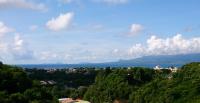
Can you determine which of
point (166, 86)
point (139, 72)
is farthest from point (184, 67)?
point (139, 72)

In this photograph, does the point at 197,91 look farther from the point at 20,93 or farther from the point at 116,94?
the point at 20,93

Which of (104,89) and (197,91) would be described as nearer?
(197,91)

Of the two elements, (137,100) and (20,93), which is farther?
(137,100)

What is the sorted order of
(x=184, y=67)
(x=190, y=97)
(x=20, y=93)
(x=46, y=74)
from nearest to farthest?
(x=20, y=93) < (x=190, y=97) < (x=184, y=67) < (x=46, y=74)

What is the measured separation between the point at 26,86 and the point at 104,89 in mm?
47047

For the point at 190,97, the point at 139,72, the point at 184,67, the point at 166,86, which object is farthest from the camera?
the point at 139,72

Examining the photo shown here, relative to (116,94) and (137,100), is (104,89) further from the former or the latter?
(137,100)

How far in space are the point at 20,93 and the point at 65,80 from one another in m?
97.1

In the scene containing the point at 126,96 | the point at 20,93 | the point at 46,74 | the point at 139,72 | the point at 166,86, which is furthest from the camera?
the point at 46,74

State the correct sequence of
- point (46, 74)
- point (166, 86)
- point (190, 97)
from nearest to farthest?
point (190, 97), point (166, 86), point (46, 74)

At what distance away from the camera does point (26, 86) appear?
23125mm

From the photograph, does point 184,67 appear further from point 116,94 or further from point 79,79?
point 79,79

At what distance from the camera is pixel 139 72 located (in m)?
74.8

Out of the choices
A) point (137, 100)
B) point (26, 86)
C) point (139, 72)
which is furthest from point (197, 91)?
point (26, 86)
